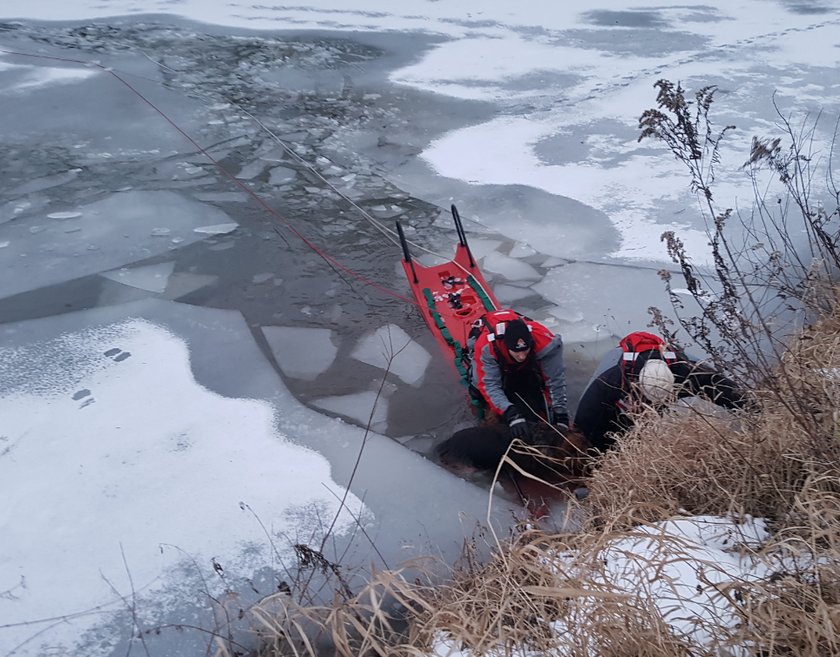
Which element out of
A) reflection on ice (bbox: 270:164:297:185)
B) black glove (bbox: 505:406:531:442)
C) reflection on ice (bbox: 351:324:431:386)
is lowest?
reflection on ice (bbox: 351:324:431:386)

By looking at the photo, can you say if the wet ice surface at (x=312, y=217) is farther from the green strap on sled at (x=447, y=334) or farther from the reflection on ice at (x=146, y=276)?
the green strap on sled at (x=447, y=334)

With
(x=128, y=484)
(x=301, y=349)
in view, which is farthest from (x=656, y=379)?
(x=128, y=484)

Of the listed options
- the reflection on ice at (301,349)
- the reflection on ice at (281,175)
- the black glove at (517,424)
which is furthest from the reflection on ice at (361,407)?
the reflection on ice at (281,175)

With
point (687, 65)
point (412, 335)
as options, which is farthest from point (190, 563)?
point (687, 65)

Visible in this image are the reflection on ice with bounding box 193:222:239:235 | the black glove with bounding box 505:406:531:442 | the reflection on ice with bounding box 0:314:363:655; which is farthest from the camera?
the reflection on ice with bounding box 193:222:239:235

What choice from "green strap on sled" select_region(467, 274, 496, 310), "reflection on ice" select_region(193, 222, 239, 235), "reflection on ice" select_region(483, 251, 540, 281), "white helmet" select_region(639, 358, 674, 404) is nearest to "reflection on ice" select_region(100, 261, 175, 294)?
"reflection on ice" select_region(193, 222, 239, 235)

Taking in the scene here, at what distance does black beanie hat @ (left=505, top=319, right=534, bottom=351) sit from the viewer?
337 centimetres

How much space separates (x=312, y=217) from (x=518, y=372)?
237cm

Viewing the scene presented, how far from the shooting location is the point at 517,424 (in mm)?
3256

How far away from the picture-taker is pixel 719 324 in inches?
100

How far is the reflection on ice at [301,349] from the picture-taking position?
3.90 metres

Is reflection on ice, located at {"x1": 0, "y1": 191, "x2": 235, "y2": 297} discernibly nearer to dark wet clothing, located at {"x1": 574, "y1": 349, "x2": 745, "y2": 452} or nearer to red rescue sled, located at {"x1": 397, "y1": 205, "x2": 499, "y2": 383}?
red rescue sled, located at {"x1": 397, "y1": 205, "x2": 499, "y2": 383}

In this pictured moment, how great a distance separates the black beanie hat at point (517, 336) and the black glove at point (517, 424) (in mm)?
268

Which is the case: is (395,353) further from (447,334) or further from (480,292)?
(480,292)
